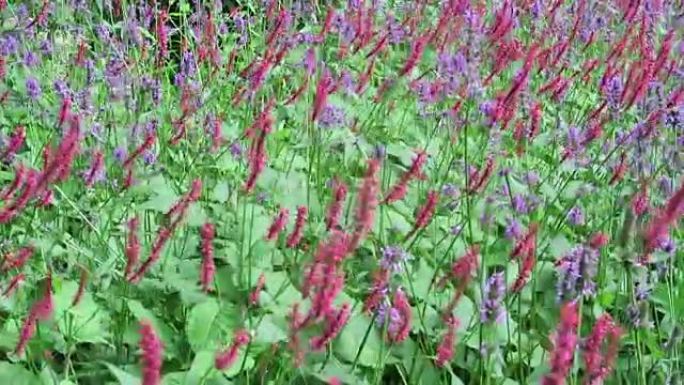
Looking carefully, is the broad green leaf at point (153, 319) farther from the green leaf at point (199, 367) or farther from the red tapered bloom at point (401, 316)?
the red tapered bloom at point (401, 316)

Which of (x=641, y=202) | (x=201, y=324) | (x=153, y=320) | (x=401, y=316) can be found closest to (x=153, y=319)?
(x=153, y=320)

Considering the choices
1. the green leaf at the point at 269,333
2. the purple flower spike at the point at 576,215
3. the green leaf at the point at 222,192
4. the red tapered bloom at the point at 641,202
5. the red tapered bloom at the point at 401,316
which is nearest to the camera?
the red tapered bloom at the point at 401,316

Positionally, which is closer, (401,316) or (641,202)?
(401,316)

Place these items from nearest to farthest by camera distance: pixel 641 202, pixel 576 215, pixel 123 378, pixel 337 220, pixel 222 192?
1. pixel 123 378
2. pixel 337 220
3. pixel 641 202
4. pixel 222 192
5. pixel 576 215

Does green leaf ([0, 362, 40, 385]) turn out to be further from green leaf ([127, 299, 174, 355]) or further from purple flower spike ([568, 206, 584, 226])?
purple flower spike ([568, 206, 584, 226])

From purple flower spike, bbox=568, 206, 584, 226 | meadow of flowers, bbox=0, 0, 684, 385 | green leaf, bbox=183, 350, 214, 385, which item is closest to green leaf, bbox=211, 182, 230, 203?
meadow of flowers, bbox=0, 0, 684, 385

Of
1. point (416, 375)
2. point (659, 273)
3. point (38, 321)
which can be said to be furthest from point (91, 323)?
point (659, 273)

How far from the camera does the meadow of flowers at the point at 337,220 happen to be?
184 cm

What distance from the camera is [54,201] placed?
7.88 feet

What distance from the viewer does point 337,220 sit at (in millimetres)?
2090

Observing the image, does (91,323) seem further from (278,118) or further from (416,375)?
(278,118)

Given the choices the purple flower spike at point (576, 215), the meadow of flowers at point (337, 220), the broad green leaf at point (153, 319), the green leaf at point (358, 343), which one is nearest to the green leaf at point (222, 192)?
the meadow of flowers at point (337, 220)

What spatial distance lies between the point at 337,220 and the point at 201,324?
1.00 ft

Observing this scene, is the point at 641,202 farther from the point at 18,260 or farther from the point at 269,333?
the point at 18,260
